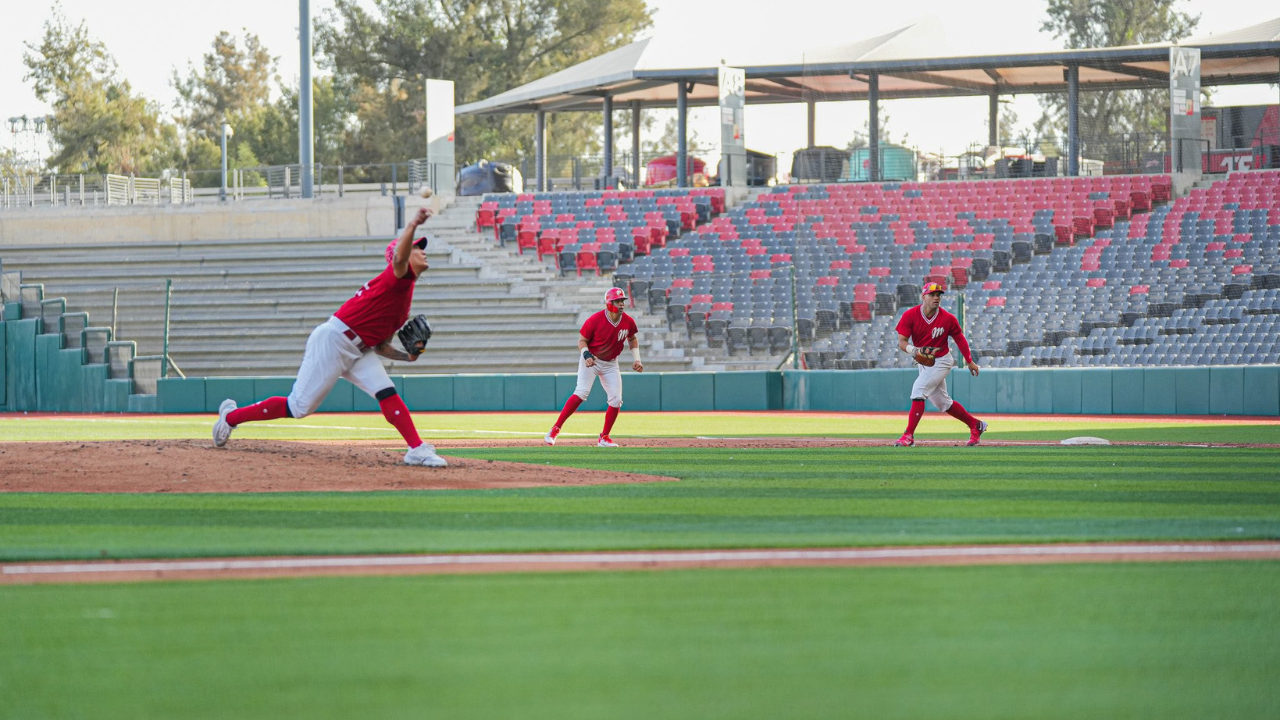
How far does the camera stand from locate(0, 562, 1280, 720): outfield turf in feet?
11.6

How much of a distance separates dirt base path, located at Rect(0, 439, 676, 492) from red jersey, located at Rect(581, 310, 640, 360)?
372 centimetres

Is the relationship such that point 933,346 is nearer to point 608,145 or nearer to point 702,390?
point 702,390

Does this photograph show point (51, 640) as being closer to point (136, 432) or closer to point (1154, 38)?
point (136, 432)

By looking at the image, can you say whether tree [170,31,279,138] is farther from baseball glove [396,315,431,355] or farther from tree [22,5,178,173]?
baseball glove [396,315,431,355]

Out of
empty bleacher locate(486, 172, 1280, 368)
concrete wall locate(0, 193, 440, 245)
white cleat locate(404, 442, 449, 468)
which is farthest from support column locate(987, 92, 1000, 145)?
white cleat locate(404, 442, 449, 468)

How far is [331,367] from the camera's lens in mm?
9750

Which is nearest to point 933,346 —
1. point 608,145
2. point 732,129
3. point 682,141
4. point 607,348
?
point 607,348

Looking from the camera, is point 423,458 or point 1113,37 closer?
point 423,458

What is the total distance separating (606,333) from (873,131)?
2809cm

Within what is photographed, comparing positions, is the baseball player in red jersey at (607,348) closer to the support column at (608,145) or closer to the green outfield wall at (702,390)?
the green outfield wall at (702,390)

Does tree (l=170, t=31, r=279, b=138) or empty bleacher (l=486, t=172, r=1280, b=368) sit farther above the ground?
tree (l=170, t=31, r=279, b=138)

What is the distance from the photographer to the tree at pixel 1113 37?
6575 centimetres

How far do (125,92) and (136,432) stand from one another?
5433 cm

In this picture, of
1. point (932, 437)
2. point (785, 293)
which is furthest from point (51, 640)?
point (785, 293)
